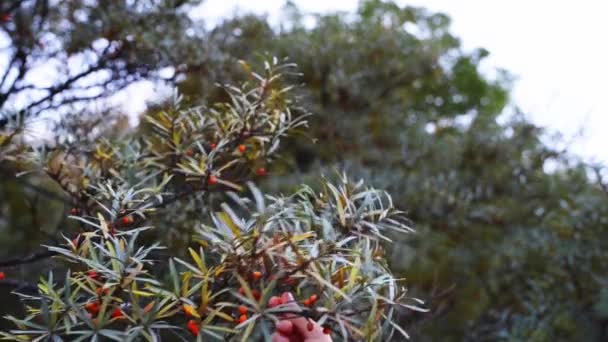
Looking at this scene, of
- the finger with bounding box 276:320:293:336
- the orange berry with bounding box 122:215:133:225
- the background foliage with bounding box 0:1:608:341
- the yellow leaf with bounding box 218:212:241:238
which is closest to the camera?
the finger with bounding box 276:320:293:336

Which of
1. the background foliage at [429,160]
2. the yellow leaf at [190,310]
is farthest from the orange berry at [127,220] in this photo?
the background foliage at [429,160]

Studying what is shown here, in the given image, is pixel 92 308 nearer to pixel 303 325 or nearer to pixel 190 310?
pixel 190 310

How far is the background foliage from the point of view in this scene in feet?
12.3

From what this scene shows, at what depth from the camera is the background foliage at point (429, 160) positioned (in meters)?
3.75

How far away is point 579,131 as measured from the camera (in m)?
5.34

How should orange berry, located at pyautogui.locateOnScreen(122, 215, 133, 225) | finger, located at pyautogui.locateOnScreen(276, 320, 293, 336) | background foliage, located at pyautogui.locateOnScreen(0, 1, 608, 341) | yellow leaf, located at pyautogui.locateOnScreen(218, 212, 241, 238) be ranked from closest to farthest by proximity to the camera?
finger, located at pyautogui.locateOnScreen(276, 320, 293, 336), yellow leaf, located at pyautogui.locateOnScreen(218, 212, 241, 238), orange berry, located at pyautogui.locateOnScreen(122, 215, 133, 225), background foliage, located at pyautogui.locateOnScreen(0, 1, 608, 341)

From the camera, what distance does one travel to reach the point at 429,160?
5.79m

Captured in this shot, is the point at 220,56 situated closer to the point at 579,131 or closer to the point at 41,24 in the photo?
the point at 41,24

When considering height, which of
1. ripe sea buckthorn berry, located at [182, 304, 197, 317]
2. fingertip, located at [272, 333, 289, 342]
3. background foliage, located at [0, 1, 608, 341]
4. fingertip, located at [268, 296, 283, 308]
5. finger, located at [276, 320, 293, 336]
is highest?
fingertip, located at [268, 296, 283, 308]

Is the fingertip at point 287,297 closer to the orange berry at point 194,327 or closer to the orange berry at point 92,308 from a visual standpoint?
the orange berry at point 194,327

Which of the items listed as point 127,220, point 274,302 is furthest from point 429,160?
point 274,302

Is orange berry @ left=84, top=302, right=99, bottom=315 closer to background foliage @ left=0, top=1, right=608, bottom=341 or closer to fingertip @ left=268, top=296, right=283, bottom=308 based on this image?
fingertip @ left=268, top=296, right=283, bottom=308

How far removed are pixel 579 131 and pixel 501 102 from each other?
232 centimetres

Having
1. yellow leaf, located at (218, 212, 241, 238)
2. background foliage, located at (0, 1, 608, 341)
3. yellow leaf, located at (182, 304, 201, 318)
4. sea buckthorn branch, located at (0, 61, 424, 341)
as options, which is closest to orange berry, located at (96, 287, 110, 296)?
sea buckthorn branch, located at (0, 61, 424, 341)
